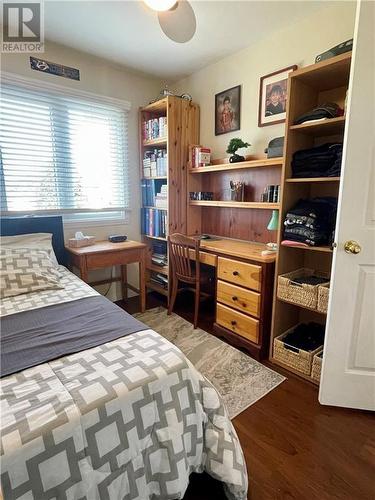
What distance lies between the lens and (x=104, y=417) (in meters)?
0.85

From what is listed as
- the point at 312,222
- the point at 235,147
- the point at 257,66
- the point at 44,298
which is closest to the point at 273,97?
the point at 257,66

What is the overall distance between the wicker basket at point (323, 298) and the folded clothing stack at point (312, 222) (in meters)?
0.29

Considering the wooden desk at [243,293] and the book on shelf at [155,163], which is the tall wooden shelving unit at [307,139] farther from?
the book on shelf at [155,163]

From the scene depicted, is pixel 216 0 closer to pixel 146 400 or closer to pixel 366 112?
→ pixel 366 112

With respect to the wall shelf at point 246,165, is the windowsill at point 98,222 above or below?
below

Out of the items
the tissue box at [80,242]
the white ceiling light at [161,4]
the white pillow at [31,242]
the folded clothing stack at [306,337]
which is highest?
the white ceiling light at [161,4]

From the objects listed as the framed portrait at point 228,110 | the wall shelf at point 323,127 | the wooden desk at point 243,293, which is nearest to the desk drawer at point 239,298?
the wooden desk at point 243,293

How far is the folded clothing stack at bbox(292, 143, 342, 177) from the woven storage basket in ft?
2.40

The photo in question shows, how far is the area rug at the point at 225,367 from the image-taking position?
5.74 ft

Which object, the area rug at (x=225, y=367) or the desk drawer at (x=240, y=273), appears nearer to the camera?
the area rug at (x=225, y=367)

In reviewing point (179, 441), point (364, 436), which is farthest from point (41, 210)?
point (364, 436)

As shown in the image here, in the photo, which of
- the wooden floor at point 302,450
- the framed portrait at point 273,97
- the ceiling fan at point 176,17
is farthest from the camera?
the framed portrait at point 273,97

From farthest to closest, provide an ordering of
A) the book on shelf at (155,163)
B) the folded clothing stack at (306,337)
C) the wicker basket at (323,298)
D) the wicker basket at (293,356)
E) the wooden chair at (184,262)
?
the book on shelf at (155,163) → the wooden chair at (184,262) → the folded clothing stack at (306,337) → the wicker basket at (293,356) → the wicker basket at (323,298)

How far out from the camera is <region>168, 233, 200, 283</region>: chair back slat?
7.99 ft
